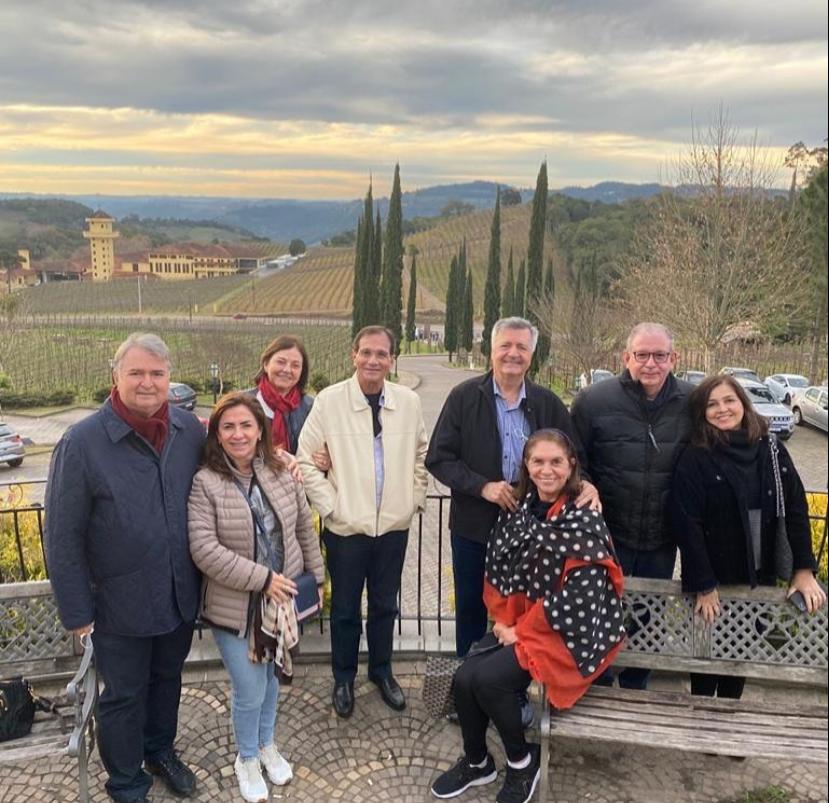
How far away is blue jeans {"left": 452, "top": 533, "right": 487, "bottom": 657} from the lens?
347cm

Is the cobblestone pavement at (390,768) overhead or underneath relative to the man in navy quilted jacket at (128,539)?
underneath

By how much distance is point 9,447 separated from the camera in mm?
18500

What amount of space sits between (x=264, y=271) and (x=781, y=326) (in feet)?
319

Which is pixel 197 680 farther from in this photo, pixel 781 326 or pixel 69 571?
pixel 781 326

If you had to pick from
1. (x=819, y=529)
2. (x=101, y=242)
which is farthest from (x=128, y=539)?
(x=101, y=242)

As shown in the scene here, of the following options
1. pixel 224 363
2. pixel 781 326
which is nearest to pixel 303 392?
pixel 781 326

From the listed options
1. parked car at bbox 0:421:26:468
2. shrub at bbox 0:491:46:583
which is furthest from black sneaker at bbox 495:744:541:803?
parked car at bbox 0:421:26:468

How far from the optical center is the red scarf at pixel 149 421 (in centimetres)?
266

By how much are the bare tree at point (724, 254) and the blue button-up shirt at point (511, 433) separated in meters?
13.4

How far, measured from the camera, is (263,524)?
9.70 ft

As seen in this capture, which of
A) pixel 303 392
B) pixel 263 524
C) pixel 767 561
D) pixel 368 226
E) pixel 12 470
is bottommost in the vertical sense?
pixel 12 470

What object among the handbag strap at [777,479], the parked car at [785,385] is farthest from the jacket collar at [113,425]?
the parked car at [785,385]

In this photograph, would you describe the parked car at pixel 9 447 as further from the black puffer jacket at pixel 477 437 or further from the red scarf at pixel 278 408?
the black puffer jacket at pixel 477 437

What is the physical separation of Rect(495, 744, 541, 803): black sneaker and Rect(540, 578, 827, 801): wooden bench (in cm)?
13
